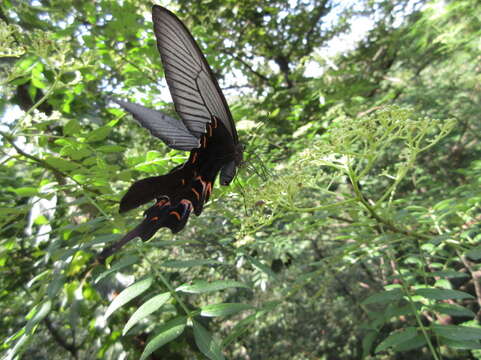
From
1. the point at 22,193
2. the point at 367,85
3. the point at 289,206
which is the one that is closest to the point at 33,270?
the point at 22,193

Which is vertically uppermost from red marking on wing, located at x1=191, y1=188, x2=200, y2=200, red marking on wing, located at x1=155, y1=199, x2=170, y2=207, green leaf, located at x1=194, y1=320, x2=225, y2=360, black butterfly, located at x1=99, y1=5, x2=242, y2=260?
black butterfly, located at x1=99, y1=5, x2=242, y2=260

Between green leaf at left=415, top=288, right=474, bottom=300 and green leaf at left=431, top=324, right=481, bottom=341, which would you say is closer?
green leaf at left=431, top=324, right=481, bottom=341

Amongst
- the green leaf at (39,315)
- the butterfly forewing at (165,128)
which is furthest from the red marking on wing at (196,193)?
the green leaf at (39,315)

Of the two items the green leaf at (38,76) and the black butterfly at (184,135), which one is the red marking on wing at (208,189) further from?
the green leaf at (38,76)

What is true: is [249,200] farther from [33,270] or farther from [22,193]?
[33,270]

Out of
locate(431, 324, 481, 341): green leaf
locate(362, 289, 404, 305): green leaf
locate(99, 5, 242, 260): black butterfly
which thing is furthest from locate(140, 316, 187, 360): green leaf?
locate(431, 324, 481, 341): green leaf

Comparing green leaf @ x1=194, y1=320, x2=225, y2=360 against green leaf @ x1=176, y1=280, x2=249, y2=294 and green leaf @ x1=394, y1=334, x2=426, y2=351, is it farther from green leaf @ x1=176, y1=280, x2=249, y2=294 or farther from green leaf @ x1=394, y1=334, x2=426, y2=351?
green leaf @ x1=394, y1=334, x2=426, y2=351
